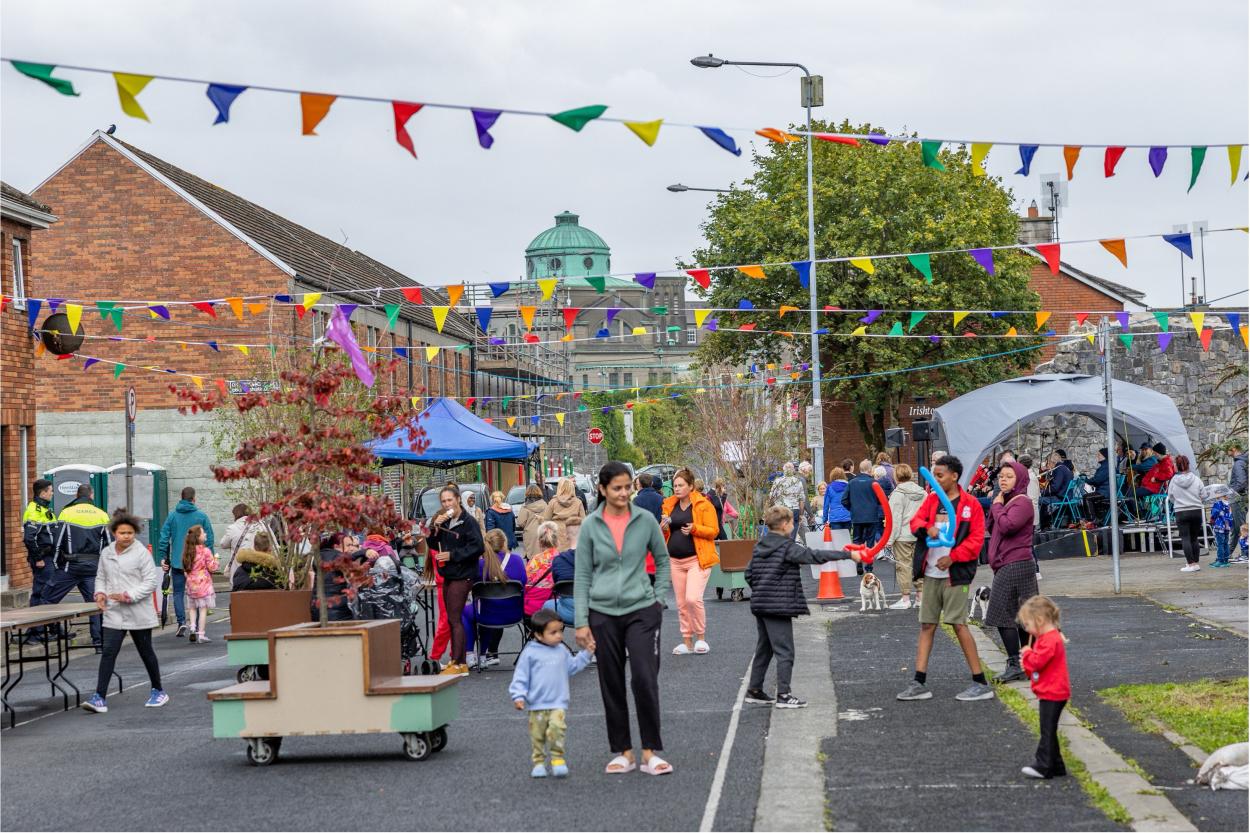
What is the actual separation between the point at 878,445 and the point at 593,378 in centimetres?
9402

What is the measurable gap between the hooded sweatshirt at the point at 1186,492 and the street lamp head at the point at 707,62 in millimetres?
10925

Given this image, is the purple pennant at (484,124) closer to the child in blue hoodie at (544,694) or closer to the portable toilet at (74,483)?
the child in blue hoodie at (544,694)

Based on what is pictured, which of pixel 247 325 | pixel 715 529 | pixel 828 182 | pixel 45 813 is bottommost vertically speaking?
pixel 45 813

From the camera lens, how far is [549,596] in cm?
1498

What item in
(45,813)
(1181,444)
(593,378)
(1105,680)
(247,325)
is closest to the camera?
(45,813)

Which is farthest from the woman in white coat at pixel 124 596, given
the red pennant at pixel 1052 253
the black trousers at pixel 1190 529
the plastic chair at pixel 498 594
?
the black trousers at pixel 1190 529

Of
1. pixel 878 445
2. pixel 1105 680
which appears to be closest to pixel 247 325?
pixel 878 445

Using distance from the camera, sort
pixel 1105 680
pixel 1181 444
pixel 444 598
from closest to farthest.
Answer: pixel 1105 680 < pixel 444 598 < pixel 1181 444

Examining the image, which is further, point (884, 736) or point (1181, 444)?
point (1181, 444)

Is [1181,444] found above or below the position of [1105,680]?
above

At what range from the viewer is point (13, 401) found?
24.8 metres

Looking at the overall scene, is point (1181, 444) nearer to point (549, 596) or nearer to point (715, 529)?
point (715, 529)

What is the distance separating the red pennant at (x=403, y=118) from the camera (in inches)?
380

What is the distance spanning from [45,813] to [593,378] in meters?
136
